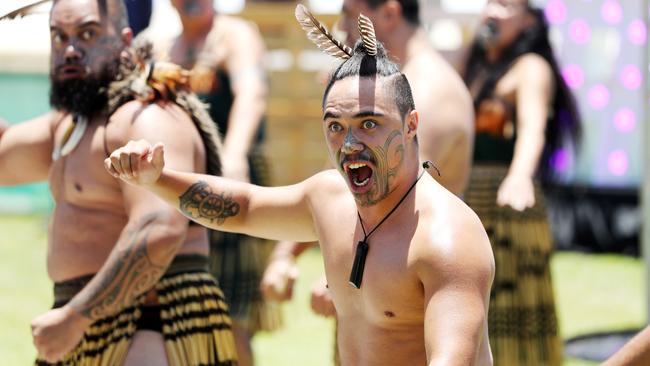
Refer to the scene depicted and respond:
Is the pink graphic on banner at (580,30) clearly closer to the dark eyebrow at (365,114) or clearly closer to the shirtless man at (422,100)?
the shirtless man at (422,100)

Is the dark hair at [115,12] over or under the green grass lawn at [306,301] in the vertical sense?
over

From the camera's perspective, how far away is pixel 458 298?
2.76 meters

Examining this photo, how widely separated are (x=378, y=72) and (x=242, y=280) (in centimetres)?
282

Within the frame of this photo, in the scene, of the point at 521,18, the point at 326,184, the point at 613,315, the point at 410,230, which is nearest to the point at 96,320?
the point at 326,184

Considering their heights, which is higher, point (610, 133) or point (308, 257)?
point (610, 133)

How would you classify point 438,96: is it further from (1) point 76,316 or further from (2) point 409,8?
(1) point 76,316

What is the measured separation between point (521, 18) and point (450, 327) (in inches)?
152

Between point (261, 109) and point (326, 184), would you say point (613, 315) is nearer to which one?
point (261, 109)

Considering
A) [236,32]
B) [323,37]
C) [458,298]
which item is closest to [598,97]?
[236,32]

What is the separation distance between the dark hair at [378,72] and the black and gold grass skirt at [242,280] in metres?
2.65

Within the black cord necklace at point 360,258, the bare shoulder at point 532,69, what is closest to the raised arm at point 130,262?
the black cord necklace at point 360,258

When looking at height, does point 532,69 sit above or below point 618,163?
above

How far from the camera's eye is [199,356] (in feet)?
12.8

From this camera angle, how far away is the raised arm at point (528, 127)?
525 cm
